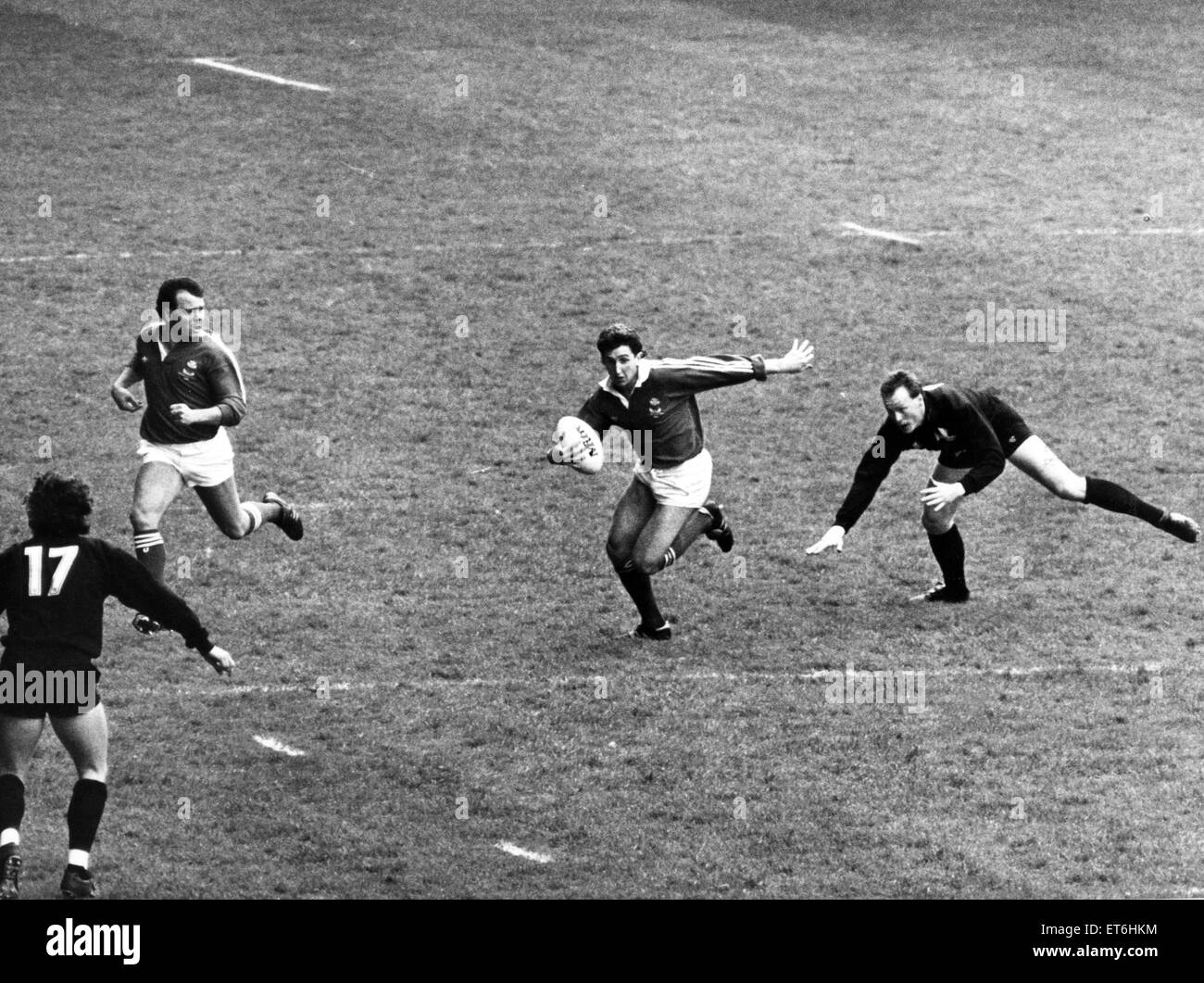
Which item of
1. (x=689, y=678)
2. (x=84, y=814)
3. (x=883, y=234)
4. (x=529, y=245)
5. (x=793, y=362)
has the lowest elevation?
(x=84, y=814)

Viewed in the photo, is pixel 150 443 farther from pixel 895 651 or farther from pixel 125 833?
pixel 895 651

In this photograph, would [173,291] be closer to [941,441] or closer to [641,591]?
[641,591]

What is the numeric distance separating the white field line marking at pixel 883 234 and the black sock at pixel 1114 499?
9.78 meters

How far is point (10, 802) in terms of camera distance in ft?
32.8

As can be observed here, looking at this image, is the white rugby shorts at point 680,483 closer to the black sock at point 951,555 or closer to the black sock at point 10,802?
the black sock at point 951,555

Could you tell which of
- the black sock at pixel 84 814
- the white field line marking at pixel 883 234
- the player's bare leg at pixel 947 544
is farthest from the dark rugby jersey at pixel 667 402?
the white field line marking at pixel 883 234

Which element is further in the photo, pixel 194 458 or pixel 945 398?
pixel 945 398

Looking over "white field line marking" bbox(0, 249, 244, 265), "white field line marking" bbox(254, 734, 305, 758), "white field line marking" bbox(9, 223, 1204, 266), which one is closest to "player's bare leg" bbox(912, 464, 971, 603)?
"white field line marking" bbox(254, 734, 305, 758)

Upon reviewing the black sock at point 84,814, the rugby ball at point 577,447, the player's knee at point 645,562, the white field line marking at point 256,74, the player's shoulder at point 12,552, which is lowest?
the black sock at point 84,814

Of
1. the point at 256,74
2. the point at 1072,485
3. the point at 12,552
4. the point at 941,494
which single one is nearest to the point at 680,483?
the point at 941,494

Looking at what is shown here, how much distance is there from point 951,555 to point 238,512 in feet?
19.3

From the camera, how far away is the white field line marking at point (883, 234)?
24.3m

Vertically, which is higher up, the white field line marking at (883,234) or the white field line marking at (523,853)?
the white field line marking at (883,234)
